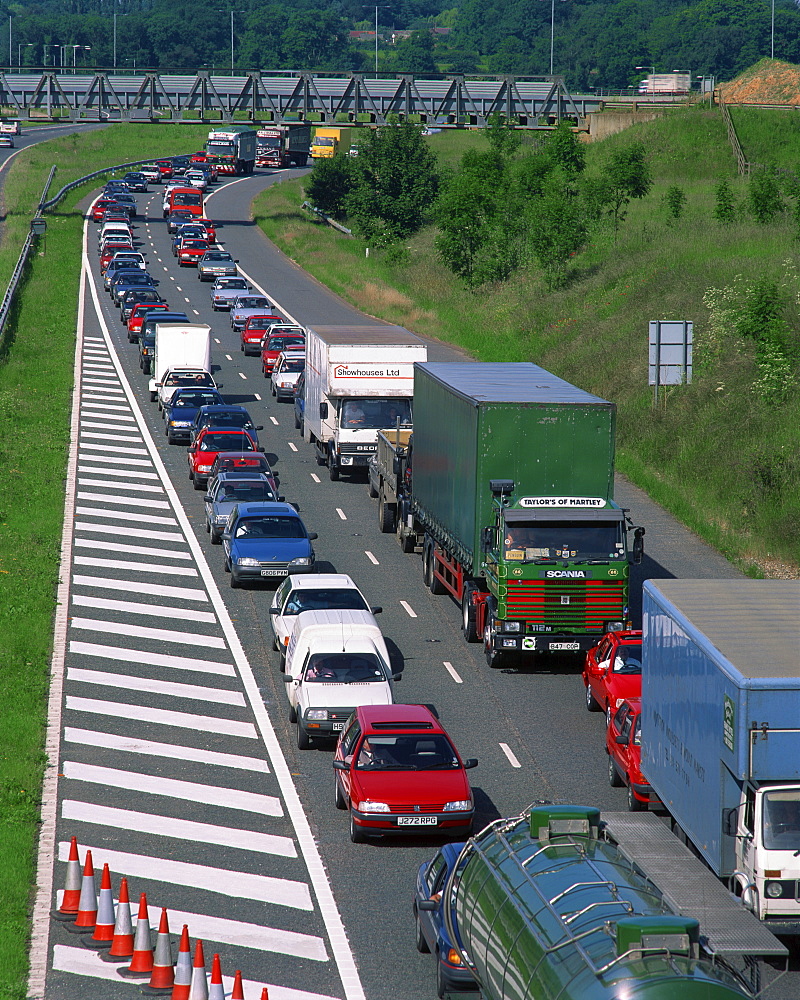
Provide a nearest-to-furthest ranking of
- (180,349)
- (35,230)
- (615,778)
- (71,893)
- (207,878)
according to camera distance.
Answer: (71,893)
(207,878)
(615,778)
(180,349)
(35,230)

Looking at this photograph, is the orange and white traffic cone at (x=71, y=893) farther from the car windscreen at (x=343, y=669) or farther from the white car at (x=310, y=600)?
the white car at (x=310, y=600)

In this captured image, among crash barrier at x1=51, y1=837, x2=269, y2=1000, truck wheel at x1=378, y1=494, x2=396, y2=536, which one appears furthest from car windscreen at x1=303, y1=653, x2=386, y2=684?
truck wheel at x1=378, y1=494, x2=396, y2=536

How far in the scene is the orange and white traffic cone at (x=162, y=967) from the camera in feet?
48.1

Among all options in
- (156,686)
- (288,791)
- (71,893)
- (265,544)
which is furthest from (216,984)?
(265,544)

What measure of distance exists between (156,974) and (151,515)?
81.3 ft

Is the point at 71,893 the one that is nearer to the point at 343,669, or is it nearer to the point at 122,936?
the point at 122,936

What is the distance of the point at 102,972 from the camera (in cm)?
1509

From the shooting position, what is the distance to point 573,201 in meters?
75.2

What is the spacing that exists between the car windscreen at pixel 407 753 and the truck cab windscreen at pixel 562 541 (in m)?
7.07

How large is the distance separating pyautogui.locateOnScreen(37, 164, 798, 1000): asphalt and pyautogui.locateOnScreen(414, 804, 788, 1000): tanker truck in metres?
1.47

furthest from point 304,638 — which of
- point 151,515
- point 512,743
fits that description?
point 151,515

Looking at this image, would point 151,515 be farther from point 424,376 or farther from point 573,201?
point 573,201

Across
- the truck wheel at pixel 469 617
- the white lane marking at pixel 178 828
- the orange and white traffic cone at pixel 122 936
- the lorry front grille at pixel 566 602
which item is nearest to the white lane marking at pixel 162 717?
the white lane marking at pixel 178 828

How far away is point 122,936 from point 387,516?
74.0 ft
